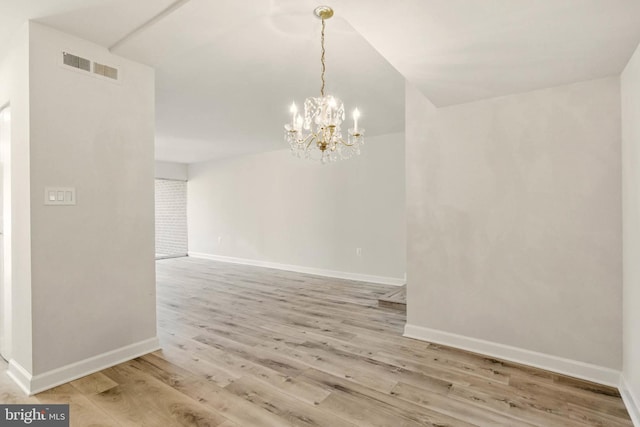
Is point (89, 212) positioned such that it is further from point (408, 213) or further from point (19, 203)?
point (408, 213)

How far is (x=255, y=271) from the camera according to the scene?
6266mm

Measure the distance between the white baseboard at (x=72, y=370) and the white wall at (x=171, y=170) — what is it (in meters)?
6.16

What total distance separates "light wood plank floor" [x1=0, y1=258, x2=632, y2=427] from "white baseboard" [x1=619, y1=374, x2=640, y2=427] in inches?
1.7

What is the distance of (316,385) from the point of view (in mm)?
2170

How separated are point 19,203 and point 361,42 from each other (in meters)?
2.65

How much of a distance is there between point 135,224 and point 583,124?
344 centimetres

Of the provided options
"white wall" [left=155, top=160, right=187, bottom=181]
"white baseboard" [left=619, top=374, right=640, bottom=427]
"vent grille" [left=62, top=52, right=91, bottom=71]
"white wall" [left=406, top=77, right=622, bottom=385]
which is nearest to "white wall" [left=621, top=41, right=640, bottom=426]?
"white baseboard" [left=619, top=374, right=640, bottom=427]

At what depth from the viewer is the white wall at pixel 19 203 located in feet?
6.75

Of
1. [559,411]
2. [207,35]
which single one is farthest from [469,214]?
[207,35]

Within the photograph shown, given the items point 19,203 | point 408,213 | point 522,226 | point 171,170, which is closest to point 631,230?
point 522,226

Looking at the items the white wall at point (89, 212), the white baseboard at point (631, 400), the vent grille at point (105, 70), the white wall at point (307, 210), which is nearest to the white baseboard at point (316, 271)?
the white wall at point (307, 210)

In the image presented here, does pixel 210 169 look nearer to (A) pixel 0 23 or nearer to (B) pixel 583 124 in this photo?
(A) pixel 0 23

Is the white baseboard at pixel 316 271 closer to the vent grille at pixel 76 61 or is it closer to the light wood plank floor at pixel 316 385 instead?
the light wood plank floor at pixel 316 385

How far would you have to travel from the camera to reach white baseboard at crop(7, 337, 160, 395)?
2053mm
